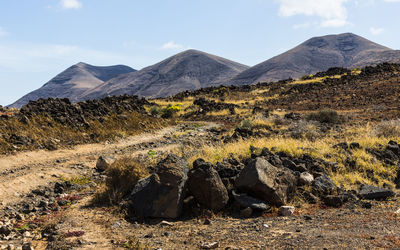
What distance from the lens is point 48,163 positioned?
409 inches

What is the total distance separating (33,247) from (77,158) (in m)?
7.07

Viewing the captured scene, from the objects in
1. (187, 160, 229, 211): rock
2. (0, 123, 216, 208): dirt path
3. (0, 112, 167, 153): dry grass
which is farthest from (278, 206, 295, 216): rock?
(0, 112, 167, 153): dry grass

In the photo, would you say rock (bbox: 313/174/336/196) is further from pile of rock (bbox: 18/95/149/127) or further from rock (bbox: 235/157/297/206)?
pile of rock (bbox: 18/95/149/127)

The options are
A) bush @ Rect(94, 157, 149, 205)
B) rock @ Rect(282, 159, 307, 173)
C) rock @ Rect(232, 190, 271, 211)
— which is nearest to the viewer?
rock @ Rect(232, 190, 271, 211)

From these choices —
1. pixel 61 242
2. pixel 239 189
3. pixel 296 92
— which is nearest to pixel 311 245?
pixel 239 189

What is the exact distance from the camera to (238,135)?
1418 centimetres

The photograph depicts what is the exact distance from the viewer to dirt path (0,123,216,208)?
791 cm

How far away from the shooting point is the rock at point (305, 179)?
7.23 m

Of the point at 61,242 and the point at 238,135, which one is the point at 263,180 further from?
the point at 238,135

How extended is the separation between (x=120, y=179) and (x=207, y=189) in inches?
97.5

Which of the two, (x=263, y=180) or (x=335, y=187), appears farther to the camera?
(x=335, y=187)

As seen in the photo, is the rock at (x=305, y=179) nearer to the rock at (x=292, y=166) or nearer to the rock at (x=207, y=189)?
the rock at (x=292, y=166)

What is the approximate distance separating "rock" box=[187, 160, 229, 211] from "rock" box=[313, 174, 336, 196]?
2.31 metres

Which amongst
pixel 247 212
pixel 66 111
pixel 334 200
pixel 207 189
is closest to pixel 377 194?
pixel 334 200
